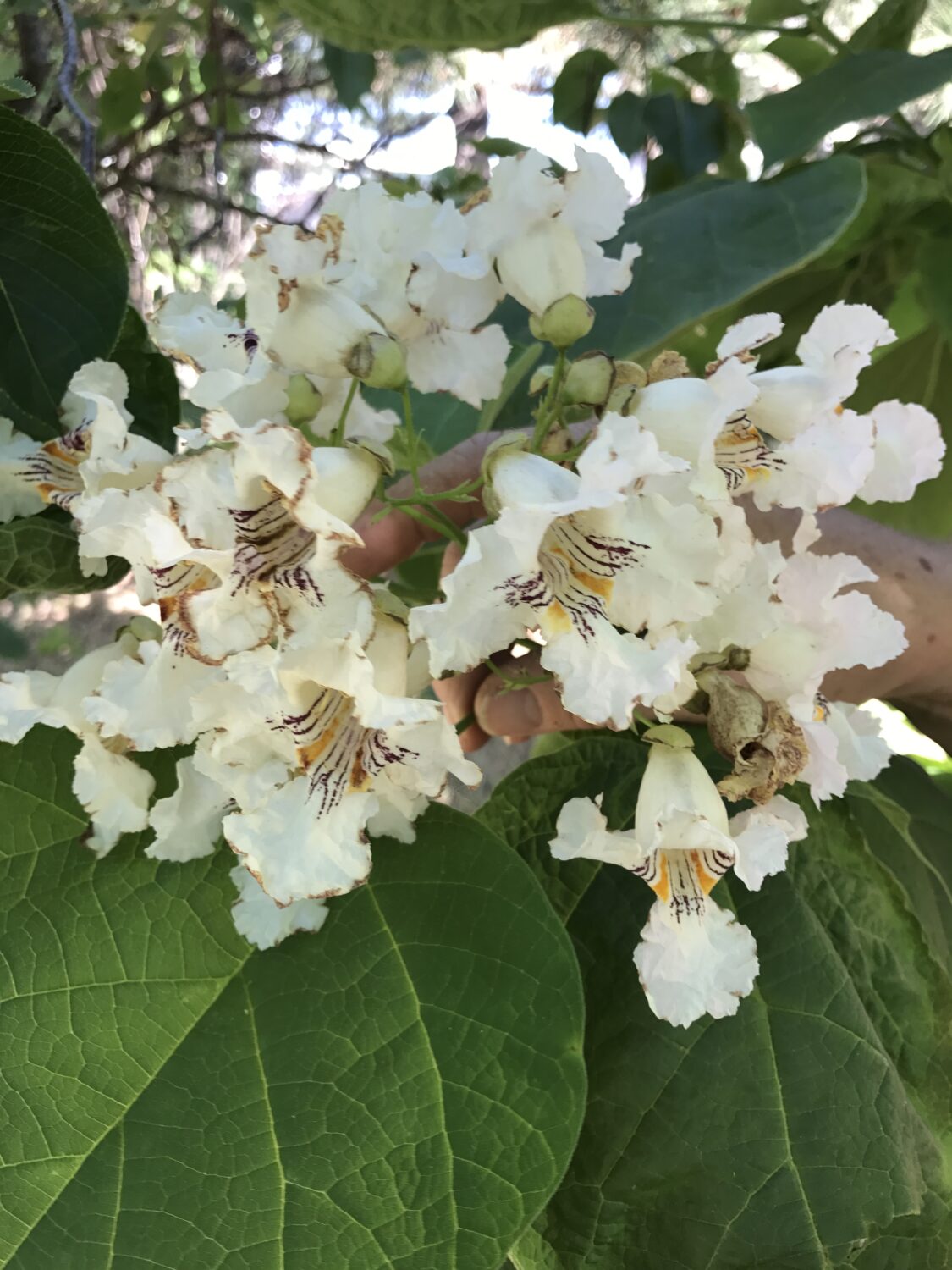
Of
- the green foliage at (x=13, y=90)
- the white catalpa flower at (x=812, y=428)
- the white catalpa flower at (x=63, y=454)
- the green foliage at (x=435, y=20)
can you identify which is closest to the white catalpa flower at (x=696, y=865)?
the white catalpa flower at (x=812, y=428)

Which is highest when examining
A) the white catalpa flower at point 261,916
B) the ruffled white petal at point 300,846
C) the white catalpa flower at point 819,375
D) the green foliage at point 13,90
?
the green foliage at point 13,90

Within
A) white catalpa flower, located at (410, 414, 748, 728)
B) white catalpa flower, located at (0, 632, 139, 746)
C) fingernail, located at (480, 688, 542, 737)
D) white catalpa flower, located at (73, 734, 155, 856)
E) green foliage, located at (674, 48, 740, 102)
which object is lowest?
fingernail, located at (480, 688, 542, 737)

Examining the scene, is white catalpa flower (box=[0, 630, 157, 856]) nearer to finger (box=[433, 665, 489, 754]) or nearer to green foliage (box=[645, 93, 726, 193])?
finger (box=[433, 665, 489, 754])

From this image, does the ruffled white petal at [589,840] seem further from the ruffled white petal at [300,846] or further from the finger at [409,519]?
the finger at [409,519]

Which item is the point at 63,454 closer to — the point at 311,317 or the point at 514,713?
the point at 311,317

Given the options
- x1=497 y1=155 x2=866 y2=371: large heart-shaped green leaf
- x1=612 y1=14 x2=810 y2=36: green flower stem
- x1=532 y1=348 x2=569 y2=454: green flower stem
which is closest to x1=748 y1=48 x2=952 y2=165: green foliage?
x1=497 y1=155 x2=866 y2=371: large heart-shaped green leaf

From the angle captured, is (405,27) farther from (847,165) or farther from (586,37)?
(586,37)

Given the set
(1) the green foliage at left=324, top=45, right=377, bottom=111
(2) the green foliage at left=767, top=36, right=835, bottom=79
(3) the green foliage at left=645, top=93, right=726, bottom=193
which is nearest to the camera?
(2) the green foliage at left=767, top=36, right=835, bottom=79
